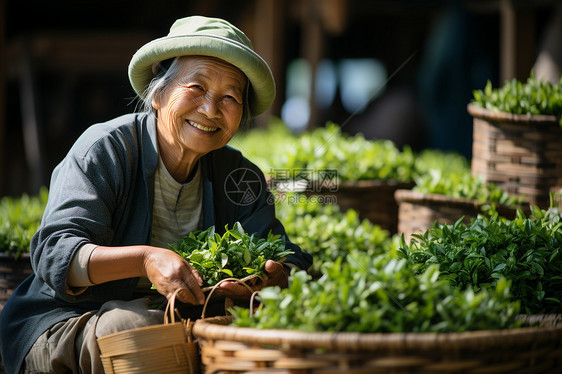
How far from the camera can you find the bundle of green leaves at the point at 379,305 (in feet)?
5.66

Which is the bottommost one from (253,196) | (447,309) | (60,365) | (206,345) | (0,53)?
(60,365)

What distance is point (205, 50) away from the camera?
2.35 meters

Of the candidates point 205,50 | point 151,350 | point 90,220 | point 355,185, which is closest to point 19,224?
point 90,220

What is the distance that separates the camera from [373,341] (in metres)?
1.65

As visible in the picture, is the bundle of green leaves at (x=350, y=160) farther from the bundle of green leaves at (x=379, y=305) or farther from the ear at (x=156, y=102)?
the bundle of green leaves at (x=379, y=305)

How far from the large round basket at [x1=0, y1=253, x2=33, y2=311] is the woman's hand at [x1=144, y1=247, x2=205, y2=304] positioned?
91 centimetres

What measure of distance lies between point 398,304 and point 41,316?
47.5 inches

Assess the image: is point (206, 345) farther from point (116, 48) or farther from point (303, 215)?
point (116, 48)

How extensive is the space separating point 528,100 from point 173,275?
1983mm

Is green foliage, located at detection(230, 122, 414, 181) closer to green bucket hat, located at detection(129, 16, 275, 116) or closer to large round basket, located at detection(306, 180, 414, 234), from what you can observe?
large round basket, located at detection(306, 180, 414, 234)

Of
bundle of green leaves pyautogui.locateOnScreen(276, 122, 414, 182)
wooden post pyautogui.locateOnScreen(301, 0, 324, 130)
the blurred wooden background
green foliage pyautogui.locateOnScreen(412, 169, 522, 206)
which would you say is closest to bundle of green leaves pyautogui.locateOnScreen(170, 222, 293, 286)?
green foliage pyautogui.locateOnScreen(412, 169, 522, 206)

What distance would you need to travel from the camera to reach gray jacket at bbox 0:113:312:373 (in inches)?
84.4

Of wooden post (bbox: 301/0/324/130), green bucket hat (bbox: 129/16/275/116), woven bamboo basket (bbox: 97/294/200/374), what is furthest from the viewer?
wooden post (bbox: 301/0/324/130)

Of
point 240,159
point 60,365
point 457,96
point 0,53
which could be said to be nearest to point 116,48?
point 0,53
